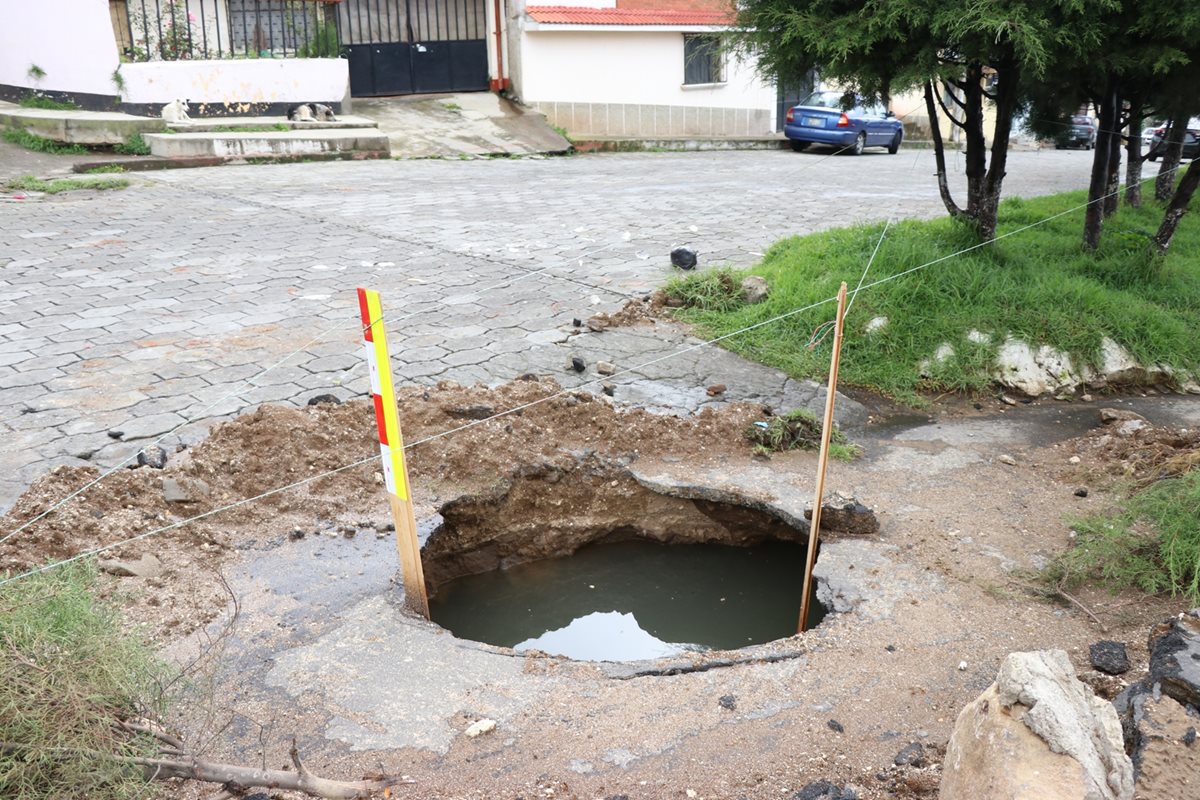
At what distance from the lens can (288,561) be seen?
4.46 meters

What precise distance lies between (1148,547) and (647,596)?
2.36 metres

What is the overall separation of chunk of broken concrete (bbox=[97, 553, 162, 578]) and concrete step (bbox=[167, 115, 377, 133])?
44.2ft

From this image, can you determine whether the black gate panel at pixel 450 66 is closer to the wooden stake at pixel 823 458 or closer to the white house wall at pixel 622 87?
the white house wall at pixel 622 87

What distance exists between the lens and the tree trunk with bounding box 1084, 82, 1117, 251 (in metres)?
8.32

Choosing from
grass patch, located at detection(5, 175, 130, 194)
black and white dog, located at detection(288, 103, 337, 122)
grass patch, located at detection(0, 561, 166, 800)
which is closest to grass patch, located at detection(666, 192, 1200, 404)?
grass patch, located at detection(0, 561, 166, 800)

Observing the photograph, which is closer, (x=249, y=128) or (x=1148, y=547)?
(x=1148, y=547)

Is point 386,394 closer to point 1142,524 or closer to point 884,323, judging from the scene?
point 1142,524

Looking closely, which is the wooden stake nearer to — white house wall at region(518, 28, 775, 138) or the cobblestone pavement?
the cobblestone pavement

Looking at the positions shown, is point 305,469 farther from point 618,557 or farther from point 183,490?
point 618,557

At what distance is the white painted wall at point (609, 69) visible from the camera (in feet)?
69.3

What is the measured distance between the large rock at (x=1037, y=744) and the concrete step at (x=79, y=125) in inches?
630

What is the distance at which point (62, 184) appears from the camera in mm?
12359

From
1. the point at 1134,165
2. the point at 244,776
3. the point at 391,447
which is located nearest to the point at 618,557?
the point at 391,447

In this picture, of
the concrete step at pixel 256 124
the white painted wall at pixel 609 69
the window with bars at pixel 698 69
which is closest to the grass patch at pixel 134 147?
the concrete step at pixel 256 124
